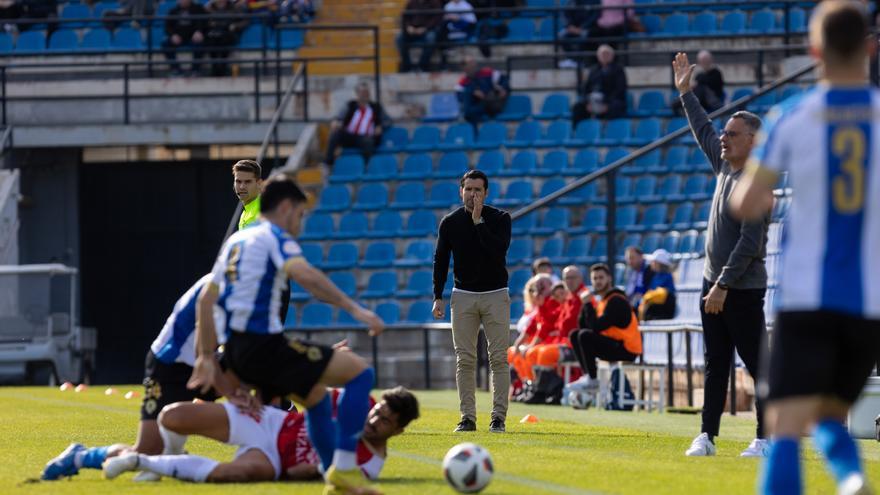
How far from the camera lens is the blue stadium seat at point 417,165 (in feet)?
85.5

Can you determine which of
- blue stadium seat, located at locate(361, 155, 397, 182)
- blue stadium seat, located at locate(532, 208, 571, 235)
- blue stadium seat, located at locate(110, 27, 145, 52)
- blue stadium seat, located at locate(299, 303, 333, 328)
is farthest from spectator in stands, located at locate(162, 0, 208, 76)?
blue stadium seat, located at locate(532, 208, 571, 235)

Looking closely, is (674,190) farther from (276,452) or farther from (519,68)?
(276,452)

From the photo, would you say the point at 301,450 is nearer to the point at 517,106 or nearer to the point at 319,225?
the point at 319,225

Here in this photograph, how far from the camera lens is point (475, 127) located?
26625 mm

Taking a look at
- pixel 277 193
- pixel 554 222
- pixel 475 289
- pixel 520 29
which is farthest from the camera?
pixel 520 29

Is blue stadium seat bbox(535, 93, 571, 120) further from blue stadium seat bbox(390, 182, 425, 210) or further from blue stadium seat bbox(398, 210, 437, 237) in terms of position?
blue stadium seat bbox(398, 210, 437, 237)

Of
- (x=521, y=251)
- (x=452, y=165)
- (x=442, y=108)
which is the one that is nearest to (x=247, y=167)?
(x=521, y=251)

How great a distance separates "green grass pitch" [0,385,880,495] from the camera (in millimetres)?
8398

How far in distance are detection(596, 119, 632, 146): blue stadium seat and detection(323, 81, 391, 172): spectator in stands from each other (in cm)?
346

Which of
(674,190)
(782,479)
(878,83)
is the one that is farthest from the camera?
(674,190)

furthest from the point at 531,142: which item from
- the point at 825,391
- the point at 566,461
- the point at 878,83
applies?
the point at 825,391

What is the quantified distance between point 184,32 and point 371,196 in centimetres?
514

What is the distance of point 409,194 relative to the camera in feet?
84.2

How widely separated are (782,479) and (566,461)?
409 centimetres
